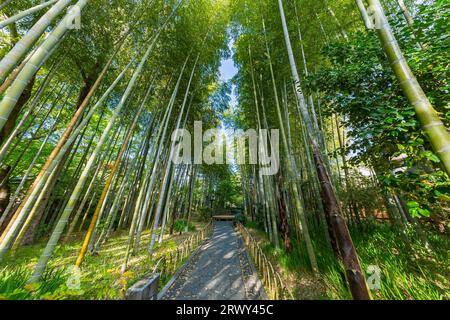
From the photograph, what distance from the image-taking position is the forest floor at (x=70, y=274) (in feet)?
5.13

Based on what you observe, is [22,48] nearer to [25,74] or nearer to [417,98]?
[25,74]

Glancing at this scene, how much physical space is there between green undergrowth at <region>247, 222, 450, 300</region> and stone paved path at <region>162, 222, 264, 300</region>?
792 millimetres

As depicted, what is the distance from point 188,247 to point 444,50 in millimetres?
5913

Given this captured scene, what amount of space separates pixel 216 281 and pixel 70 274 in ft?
7.93

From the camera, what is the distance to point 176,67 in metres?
4.45

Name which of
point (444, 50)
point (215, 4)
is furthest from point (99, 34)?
point (444, 50)

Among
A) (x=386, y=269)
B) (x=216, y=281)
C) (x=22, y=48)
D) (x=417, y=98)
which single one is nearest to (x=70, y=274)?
(x=216, y=281)

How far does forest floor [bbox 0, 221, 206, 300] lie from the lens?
5.13ft

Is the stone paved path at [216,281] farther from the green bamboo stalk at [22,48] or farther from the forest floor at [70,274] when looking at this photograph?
the green bamboo stalk at [22,48]

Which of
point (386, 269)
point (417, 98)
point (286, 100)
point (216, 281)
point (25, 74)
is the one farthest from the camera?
point (286, 100)

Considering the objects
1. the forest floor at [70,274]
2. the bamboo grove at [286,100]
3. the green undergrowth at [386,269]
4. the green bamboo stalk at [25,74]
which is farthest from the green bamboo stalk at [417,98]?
the forest floor at [70,274]

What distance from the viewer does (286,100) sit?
4223 millimetres

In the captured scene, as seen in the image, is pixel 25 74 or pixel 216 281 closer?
pixel 25 74
